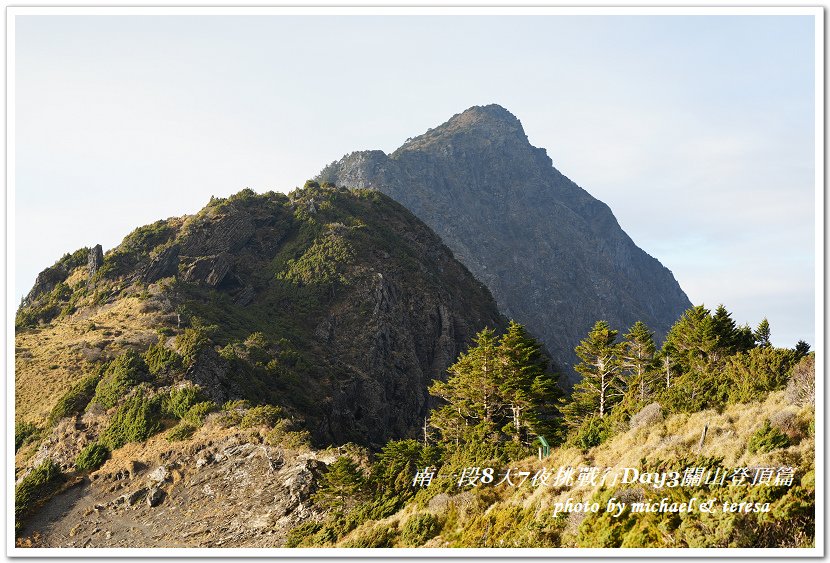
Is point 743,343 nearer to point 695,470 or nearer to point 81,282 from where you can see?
point 695,470

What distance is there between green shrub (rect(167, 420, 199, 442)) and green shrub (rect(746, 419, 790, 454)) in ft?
127

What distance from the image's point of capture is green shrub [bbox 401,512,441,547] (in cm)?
2596

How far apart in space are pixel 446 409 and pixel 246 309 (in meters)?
52.3

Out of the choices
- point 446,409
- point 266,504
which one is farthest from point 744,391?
point 266,504

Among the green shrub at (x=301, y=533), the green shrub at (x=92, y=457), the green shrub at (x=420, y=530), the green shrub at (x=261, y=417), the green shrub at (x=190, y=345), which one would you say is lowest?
the green shrub at (x=301, y=533)

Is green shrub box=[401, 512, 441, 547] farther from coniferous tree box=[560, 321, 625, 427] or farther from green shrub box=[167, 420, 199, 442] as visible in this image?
green shrub box=[167, 420, 199, 442]

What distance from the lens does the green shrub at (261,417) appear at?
4906cm

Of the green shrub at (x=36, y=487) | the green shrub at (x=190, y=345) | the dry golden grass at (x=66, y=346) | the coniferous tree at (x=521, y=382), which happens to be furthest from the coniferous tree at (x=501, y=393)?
the dry golden grass at (x=66, y=346)

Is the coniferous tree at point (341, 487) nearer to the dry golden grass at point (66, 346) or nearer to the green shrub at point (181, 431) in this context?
the green shrub at point (181, 431)

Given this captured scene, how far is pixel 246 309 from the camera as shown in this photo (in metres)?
92.0

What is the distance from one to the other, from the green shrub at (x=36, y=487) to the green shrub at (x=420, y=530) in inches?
1126

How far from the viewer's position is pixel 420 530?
86.3 ft

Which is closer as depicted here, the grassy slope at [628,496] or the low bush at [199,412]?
the grassy slope at [628,496]

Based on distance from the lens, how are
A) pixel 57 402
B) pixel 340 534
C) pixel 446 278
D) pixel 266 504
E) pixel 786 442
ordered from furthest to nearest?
pixel 446 278, pixel 57 402, pixel 266 504, pixel 340 534, pixel 786 442
